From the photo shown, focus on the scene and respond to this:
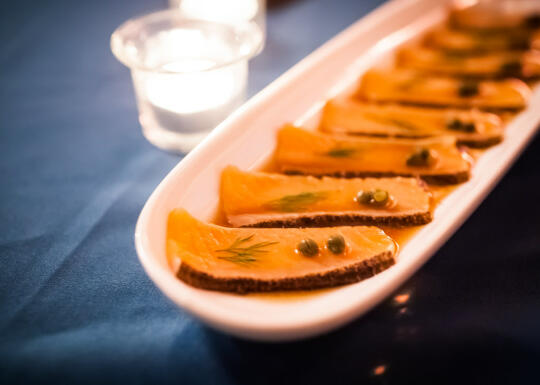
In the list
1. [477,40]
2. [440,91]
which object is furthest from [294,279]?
[477,40]

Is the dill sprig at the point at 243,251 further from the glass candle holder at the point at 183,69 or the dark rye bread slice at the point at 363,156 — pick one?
the glass candle holder at the point at 183,69

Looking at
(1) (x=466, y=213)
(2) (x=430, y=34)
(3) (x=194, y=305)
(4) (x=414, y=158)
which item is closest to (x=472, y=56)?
(2) (x=430, y=34)

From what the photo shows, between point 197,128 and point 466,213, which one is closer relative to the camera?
point 466,213

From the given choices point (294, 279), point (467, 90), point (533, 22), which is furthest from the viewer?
point (533, 22)

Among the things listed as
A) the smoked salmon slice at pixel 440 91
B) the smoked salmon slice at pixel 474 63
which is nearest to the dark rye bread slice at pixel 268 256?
the smoked salmon slice at pixel 440 91

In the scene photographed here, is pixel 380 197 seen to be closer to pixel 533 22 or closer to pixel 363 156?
pixel 363 156

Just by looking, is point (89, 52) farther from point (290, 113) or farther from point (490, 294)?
point (490, 294)

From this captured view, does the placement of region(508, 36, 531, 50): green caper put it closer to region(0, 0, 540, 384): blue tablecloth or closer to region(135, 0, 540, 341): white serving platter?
region(135, 0, 540, 341): white serving platter
